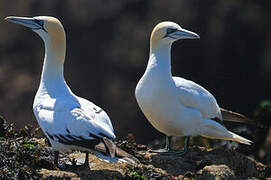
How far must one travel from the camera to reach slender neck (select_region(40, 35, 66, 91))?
32.3ft

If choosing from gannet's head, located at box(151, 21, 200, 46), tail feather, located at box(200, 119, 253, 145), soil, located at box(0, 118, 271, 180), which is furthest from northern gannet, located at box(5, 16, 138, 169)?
tail feather, located at box(200, 119, 253, 145)

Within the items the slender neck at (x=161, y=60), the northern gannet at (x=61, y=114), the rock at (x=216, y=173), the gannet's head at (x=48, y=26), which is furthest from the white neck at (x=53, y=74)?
the rock at (x=216, y=173)

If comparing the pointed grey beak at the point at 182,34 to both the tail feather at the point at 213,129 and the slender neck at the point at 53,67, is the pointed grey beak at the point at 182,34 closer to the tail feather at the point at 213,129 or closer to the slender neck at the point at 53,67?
the tail feather at the point at 213,129

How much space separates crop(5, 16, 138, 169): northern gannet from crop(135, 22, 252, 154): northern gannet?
1156mm

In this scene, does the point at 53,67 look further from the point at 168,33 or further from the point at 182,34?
the point at 182,34

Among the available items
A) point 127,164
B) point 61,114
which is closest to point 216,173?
point 127,164

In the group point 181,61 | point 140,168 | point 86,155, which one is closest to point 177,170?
point 140,168

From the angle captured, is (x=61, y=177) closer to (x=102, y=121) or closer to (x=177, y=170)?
(x=102, y=121)

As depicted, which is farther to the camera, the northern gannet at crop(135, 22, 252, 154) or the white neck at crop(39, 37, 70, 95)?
the northern gannet at crop(135, 22, 252, 154)

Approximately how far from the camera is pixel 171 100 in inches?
413

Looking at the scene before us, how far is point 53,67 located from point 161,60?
1555 mm

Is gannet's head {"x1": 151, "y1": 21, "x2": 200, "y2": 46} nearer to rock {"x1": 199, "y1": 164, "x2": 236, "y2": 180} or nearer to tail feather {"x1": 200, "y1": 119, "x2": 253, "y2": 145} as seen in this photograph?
tail feather {"x1": 200, "y1": 119, "x2": 253, "y2": 145}

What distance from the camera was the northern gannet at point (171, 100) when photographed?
34.4 ft

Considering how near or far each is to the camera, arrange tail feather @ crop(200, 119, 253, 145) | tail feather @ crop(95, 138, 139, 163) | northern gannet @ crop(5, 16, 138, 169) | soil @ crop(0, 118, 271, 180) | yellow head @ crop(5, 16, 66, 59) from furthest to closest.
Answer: tail feather @ crop(200, 119, 253, 145)
yellow head @ crop(5, 16, 66, 59)
soil @ crop(0, 118, 271, 180)
northern gannet @ crop(5, 16, 138, 169)
tail feather @ crop(95, 138, 139, 163)
